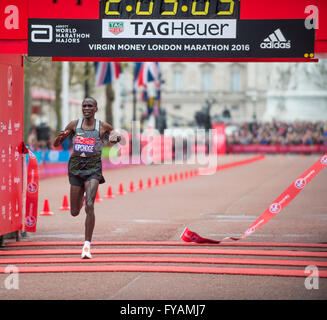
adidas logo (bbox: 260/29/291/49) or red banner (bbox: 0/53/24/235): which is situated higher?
adidas logo (bbox: 260/29/291/49)

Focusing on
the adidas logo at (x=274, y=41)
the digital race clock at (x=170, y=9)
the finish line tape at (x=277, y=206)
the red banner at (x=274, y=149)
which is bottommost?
the finish line tape at (x=277, y=206)

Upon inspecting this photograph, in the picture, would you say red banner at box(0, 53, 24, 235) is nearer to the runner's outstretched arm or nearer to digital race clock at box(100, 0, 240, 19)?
the runner's outstretched arm

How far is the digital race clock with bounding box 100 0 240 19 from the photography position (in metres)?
12.4

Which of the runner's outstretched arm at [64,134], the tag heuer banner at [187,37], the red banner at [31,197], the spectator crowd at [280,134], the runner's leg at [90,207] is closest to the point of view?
the runner's leg at [90,207]

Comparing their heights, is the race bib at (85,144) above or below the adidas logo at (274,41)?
below

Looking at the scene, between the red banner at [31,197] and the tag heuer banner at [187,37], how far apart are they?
1.78m

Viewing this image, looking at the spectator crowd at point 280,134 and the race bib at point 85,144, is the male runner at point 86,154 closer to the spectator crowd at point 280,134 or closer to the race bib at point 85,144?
the race bib at point 85,144

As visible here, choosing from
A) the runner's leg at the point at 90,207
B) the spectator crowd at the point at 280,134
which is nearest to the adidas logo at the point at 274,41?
the runner's leg at the point at 90,207

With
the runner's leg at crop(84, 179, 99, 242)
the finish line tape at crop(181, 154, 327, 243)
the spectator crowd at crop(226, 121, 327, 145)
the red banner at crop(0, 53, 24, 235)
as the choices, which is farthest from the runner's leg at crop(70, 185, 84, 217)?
the spectator crowd at crop(226, 121, 327, 145)

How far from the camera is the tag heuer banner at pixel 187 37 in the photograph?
12367 millimetres

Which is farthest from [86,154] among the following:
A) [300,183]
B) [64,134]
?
[300,183]

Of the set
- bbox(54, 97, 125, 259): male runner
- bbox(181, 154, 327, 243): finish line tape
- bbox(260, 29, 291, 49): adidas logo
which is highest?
bbox(260, 29, 291, 49): adidas logo

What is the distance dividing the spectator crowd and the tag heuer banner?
51029 mm

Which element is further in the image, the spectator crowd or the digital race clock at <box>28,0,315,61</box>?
the spectator crowd
